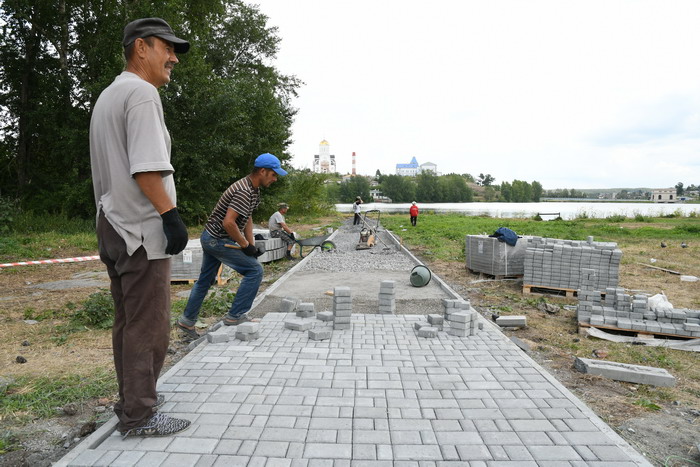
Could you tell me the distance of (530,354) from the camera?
512 centimetres

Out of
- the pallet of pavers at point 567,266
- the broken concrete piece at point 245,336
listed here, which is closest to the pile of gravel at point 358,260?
the pallet of pavers at point 567,266

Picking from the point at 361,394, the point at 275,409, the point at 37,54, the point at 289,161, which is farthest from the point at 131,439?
the point at 289,161

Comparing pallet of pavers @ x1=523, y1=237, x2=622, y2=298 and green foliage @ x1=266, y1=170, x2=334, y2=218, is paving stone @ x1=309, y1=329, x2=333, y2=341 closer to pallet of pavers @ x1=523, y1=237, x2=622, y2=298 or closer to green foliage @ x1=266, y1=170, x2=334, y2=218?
pallet of pavers @ x1=523, y1=237, x2=622, y2=298

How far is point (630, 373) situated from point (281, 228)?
998 centimetres

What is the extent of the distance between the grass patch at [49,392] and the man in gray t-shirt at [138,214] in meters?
1.18

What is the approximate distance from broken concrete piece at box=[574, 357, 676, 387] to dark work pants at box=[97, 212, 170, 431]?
13.3 ft

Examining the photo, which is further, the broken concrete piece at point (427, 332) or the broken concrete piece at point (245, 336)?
the broken concrete piece at point (427, 332)

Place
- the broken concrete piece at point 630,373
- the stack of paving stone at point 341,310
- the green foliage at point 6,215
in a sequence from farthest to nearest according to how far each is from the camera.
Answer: the green foliage at point 6,215 < the stack of paving stone at point 341,310 < the broken concrete piece at point 630,373

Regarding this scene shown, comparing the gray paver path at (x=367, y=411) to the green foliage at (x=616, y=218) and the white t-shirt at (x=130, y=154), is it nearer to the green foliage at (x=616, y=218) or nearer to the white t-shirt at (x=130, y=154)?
the white t-shirt at (x=130, y=154)

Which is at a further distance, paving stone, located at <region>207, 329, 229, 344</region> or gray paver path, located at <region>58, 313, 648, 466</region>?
paving stone, located at <region>207, 329, 229, 344</region>

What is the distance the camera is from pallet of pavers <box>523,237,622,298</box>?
8.29 meters

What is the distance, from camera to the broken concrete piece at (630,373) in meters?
4.27

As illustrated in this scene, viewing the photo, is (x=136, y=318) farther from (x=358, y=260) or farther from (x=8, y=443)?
(x=358, y=260)

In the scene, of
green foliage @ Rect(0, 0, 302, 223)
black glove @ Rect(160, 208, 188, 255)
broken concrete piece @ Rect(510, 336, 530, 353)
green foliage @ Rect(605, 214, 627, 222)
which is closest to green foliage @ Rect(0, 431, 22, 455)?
black glove @ Rect(160, 208, 188, 255)
